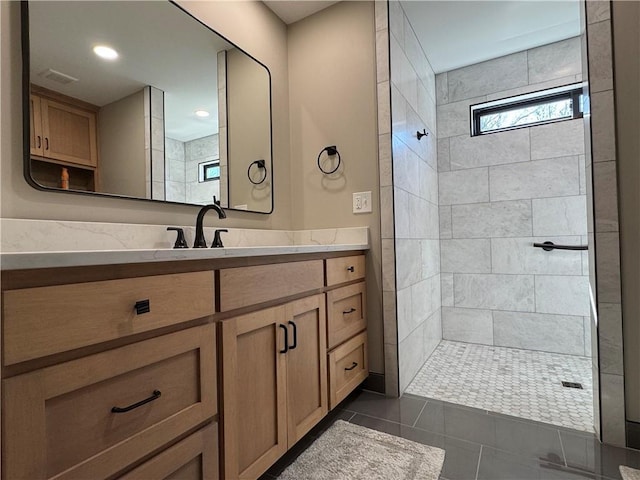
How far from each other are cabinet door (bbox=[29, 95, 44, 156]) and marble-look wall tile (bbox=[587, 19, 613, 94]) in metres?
2.30

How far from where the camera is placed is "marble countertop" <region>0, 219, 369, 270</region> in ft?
2.18

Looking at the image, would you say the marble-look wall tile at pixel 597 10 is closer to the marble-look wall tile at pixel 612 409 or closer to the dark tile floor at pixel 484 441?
the marble-look wall tile at pixel 612 409

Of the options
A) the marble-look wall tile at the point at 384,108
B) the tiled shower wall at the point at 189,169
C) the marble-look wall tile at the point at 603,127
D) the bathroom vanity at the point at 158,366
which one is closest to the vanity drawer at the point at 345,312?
the bathroom vanity at the point at 158,366

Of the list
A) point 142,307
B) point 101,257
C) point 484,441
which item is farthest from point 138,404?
point 484,441

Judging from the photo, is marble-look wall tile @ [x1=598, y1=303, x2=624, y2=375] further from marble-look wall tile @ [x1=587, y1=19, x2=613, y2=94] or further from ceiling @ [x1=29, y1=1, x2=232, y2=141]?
ceiling @ [x1=29, y1=1, x2=232, y2=141]

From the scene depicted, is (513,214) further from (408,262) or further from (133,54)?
(133,54)

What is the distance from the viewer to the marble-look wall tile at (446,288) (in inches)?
128

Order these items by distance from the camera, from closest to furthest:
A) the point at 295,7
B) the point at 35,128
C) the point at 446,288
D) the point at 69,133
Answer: the point at 35,128 < the point at 69,133 < the point at 295,7 < the point at 446,288

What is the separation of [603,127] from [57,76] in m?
2.29

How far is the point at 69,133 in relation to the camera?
4.06 ft

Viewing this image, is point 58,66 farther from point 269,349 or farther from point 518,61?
point 518,61

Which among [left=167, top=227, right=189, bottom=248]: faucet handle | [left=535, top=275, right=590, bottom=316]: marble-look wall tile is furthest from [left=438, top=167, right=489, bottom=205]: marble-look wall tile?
[left=167, top=227, right=189, bottom=248]: faucet handle

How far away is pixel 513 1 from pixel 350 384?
275 centimetres

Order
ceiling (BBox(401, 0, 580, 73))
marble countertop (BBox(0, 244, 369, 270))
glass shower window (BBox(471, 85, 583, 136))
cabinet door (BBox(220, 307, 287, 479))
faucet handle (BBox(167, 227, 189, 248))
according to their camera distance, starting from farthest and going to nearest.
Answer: glass shower window (BBox(471, 85, 583, 136)) < ceiling (BBox(401, 0, 580, 73)) < faucet handle (BBox(167, 227, 189, 248)) < cabinet door (BBox(220, 307, 287, 479)) < marble countertop (BBox(0, 244, 369, 270))
